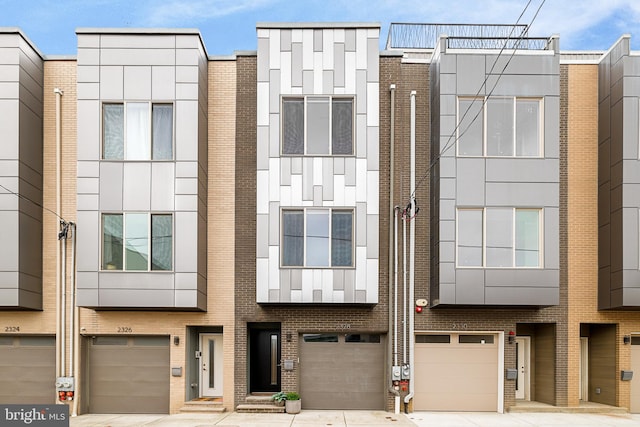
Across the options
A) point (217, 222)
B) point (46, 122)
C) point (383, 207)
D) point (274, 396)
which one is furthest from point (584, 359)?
point (46, 122)

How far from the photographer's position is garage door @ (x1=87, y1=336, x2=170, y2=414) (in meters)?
14.3

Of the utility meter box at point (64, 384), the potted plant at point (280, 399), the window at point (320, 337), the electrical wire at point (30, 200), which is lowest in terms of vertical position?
the potted plant at point (280, 399)

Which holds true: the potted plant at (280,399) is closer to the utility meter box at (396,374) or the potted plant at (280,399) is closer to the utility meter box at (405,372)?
the utility meter box at (396,374)

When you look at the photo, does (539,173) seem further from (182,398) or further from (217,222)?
(182,398)

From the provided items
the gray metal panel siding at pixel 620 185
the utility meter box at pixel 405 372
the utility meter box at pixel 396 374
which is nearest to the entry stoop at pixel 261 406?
the utility meter box at pixel 396 374

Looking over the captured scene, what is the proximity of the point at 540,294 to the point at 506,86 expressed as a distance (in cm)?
522

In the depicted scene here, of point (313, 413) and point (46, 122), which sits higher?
point (46, 122)

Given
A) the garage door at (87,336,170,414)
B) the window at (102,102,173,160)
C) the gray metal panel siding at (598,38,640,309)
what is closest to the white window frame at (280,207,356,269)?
the window at (102,102,173,160)

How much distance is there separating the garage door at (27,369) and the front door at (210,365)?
377 cm

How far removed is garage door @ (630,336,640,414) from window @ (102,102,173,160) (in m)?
13.0

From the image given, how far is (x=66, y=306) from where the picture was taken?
14.1 metres

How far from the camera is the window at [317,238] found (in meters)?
13.7

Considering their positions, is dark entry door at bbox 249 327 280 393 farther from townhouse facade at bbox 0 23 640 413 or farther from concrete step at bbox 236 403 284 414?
concrete step at bbox 236 403 284 414

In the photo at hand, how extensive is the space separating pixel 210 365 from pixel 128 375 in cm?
215
